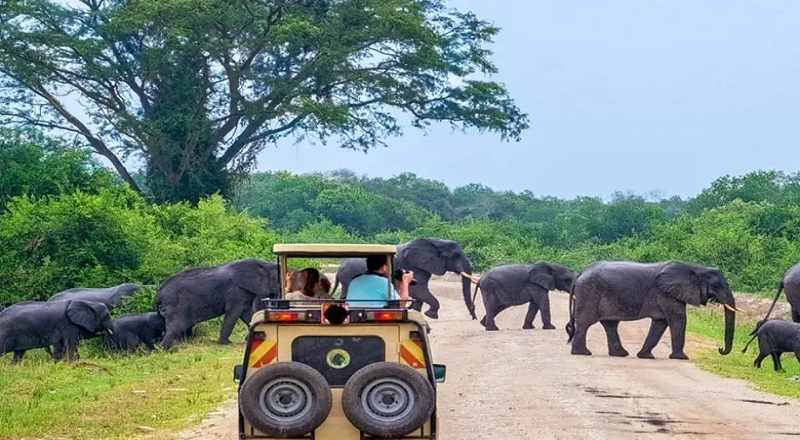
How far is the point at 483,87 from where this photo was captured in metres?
47.7

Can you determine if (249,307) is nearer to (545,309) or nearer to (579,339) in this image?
(579,339)

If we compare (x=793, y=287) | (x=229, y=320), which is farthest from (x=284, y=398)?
(x=793, y=287)

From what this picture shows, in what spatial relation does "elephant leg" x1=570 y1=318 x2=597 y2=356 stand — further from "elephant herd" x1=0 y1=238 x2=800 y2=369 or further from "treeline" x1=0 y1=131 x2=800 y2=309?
"treeline" x1=0 y1=131 x2=800 y2=309

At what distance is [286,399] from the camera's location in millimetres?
9508

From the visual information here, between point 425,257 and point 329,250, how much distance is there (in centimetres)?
1981

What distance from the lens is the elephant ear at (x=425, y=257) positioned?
99.2 feet

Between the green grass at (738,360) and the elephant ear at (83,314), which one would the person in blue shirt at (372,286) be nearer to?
the green grass at (738,360)

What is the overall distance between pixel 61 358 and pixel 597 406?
34.4 feet

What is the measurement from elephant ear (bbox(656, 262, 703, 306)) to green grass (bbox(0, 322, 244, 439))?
275 inches

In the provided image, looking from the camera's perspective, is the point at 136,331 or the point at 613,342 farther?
the point at 136,331

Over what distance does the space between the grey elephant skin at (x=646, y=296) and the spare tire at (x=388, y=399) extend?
12938 mm

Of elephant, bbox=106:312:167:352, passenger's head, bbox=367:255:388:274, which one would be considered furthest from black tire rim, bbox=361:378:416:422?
elephant, bbox=106:312:167:352

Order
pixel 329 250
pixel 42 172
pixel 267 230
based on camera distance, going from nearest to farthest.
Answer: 1. pixel 329 250
2. pixel 42 172
3. pixel 267 230

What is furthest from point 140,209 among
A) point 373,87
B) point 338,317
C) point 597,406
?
point 338,317
